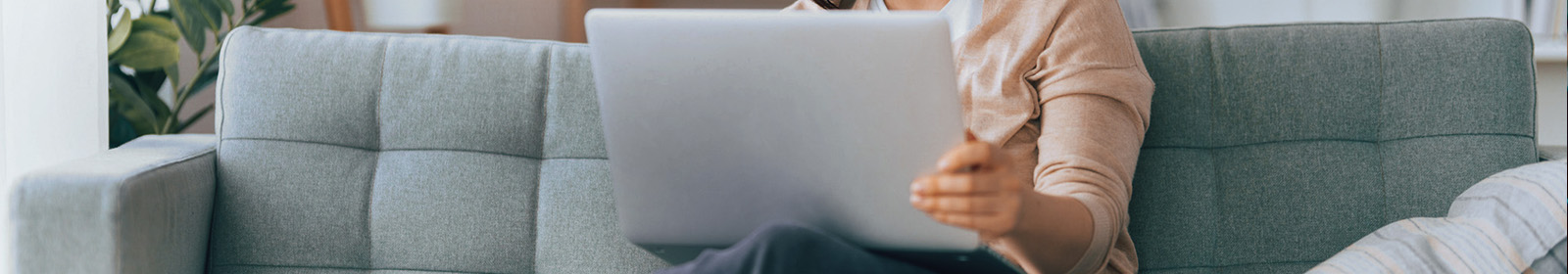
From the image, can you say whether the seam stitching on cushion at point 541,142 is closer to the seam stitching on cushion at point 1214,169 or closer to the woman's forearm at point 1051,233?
the woman's forearm at point 1051,233

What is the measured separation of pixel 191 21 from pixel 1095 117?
1.40 m

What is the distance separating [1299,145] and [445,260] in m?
0.97

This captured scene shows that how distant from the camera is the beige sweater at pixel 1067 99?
0.88 m

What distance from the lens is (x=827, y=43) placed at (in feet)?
2.05

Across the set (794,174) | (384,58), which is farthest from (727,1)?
(794,174)

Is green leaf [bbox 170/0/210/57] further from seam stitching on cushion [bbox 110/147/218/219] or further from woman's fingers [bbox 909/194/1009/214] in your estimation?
woman's fingers [bbox 909/194/1009/214]

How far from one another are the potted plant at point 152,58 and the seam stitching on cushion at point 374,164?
51 cm

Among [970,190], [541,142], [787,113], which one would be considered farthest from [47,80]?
[970,190]

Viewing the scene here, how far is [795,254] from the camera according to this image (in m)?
0.63

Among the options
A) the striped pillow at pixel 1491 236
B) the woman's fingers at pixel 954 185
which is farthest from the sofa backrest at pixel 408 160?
the striped pillow at pixel 1491 236

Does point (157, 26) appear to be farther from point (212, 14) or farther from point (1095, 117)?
point (1095, 117)

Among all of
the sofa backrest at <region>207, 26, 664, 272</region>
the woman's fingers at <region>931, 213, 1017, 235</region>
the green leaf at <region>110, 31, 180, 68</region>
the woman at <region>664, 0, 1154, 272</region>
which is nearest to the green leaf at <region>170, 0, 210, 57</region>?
the green leaf at <region>110, 31, 180, 68</region>

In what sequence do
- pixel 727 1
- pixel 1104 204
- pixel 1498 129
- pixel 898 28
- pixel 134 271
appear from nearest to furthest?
pixel 898 28 → pixel 1104 204 → pixel 134 271 → pixel 1498 129 → pixel 727 1

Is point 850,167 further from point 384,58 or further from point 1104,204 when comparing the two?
point 384,58
